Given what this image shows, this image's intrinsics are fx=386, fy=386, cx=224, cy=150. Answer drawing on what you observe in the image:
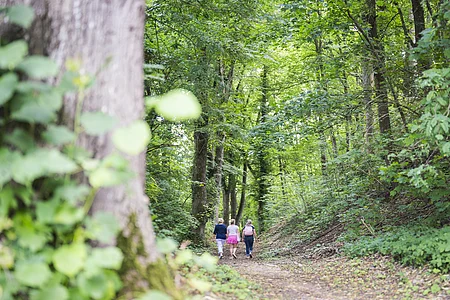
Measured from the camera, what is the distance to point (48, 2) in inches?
88.7

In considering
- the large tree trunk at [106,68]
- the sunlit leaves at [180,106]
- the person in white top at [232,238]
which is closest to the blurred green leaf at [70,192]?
the large tree trunk at [106,68]

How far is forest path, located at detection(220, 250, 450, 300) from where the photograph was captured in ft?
21.7

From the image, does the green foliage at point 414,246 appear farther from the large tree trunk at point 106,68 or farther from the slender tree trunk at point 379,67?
the large tree trunk at point 106,68

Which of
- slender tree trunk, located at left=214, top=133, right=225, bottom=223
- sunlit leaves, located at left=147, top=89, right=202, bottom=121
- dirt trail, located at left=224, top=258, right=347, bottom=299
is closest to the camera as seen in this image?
sunlit leaves, located at left=147, top=89, right=202, bottom=121

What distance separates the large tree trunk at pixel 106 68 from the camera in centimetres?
216

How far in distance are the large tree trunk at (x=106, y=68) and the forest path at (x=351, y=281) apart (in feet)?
11.8

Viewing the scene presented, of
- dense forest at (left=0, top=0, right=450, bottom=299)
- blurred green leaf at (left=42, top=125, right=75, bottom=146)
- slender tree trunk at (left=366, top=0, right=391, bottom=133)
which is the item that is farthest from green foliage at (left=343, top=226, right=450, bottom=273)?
blurred green leaf at (left=42, top=125, right=75, bottom=146)

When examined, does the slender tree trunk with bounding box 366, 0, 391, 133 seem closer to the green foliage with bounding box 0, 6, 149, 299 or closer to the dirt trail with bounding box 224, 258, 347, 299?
the dirt trail with bounding box 224, 258, 347, 299

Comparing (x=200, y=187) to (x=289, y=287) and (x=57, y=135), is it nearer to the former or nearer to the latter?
(x=289, y=287)

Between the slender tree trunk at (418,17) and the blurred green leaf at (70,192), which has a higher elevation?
the slender tree trunk at (418,17)

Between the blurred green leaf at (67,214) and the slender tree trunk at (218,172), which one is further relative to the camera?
the slender tree trunk at (218,172)

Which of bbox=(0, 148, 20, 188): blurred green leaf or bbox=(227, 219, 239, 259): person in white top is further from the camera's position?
bbox=(227, 219, 239, 259): person in white top

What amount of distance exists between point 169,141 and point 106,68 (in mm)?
8710

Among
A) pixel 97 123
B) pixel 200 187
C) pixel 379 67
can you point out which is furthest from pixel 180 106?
pixel 200 187
